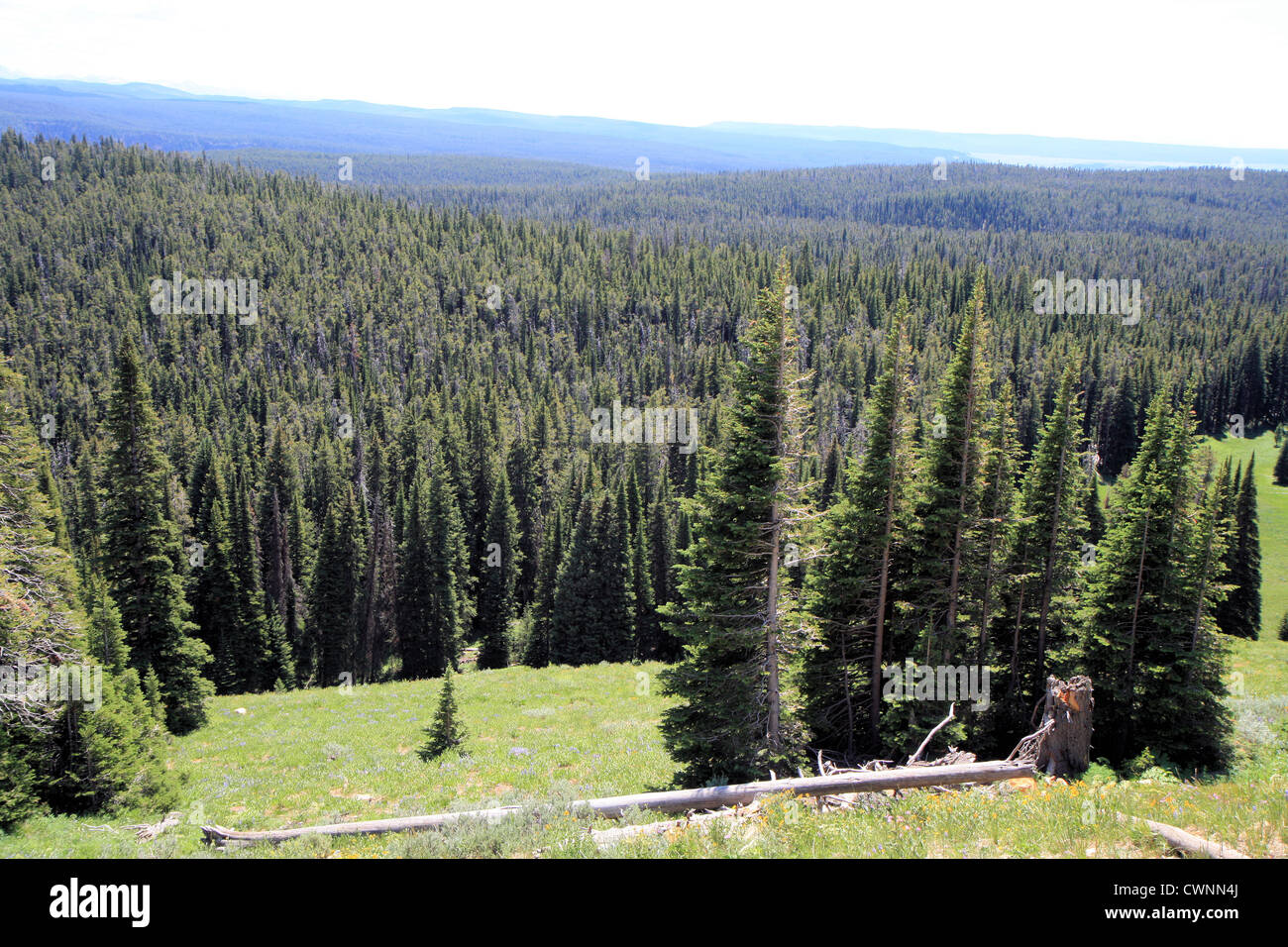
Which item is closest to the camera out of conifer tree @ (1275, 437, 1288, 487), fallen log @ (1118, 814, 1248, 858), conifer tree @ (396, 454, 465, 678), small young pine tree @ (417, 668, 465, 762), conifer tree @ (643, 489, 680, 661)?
fallen log @ (1118, 814, 1248, 858)

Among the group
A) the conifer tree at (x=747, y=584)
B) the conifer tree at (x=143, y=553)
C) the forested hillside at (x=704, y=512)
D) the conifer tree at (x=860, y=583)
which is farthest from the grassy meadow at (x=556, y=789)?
the conifer tree at (x=860, y=583)

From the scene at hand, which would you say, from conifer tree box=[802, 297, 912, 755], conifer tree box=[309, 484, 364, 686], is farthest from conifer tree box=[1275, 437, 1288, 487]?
conifer tree box=[309, 484, 364, 686]

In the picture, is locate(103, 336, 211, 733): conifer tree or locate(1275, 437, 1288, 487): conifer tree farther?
locate(1275, 437, 1288, 487): conifer tree

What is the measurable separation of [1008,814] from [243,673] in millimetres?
54480

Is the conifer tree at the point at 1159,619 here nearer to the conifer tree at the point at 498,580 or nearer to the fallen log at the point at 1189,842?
the fallen log at the point at 1189,842

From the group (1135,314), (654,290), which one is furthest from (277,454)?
(1135,314)

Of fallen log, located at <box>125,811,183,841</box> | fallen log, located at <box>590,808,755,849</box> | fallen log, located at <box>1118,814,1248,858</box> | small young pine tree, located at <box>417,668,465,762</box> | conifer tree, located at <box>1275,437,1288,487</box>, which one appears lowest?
conifer tree, located at <box>1275,437,1288,487</box>

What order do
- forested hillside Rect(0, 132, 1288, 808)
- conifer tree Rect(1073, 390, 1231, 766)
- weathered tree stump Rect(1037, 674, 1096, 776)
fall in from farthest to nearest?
conifer tree Rect(1073, 390, 1231, 766), forested hillside Rect(0, 132, 1288, 808), weathered tree stump Rect(1037, 674, 1096, 776)

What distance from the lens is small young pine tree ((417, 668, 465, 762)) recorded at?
24562 mm

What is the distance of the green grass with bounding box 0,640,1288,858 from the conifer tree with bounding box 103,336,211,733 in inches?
104

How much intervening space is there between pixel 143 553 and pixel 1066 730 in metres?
33.8

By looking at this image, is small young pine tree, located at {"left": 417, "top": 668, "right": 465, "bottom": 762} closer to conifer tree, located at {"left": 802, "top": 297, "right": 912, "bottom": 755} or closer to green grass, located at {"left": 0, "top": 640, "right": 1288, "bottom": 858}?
green grass, located at {"left": 0, "top": 640, "right": 1288, "bottom": 858}

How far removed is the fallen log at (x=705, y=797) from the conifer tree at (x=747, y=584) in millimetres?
4553
